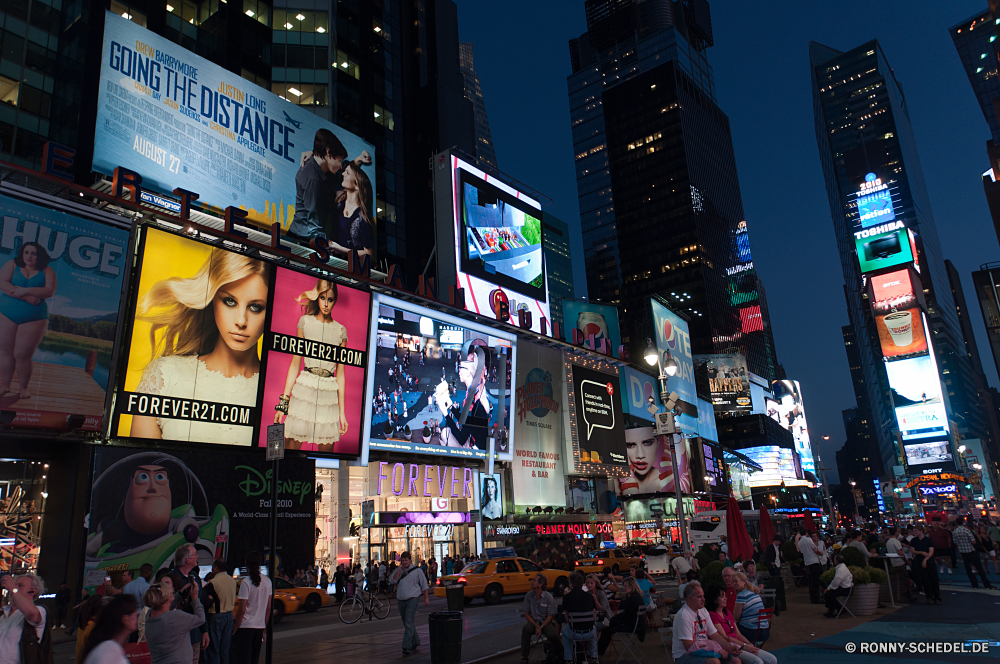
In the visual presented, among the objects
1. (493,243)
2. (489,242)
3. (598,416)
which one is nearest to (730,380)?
(598,416)

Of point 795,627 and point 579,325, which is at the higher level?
point 579,325

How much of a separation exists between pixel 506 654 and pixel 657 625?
4092 millimetres

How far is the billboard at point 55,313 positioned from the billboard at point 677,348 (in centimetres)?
5794

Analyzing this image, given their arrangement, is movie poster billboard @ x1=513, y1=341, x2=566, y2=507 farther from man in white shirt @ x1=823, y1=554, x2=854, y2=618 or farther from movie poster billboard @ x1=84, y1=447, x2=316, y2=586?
man in white shirt @ x1=823, y1=554, x2=854, y2=618

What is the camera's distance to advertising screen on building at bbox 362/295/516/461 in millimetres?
37312

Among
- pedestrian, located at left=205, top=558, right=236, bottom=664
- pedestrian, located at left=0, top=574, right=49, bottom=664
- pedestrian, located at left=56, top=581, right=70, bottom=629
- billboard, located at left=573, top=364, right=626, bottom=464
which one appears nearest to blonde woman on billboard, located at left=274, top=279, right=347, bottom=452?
pedestrian, located at left=56, top=581, right=70, bottom=629

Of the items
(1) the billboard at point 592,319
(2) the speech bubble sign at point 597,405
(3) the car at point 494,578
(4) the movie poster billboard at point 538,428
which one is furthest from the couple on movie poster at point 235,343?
(1) the billboard at point 592,319

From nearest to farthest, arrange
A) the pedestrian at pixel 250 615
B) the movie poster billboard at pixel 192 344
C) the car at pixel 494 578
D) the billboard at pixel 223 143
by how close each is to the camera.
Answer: the pedestrian at pixel 250 615 → the car at pixel 494 578 → the movie poster billboard at pixel 192 344 → the billboard at pixel 223 143

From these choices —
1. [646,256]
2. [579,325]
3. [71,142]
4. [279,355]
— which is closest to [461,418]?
[279,355]

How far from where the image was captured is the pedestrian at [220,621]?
384 inches

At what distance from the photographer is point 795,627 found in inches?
547

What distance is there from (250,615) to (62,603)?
58.6 feet

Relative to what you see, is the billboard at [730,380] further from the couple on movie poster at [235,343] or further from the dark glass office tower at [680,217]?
the couple on movie poster at [235,343]

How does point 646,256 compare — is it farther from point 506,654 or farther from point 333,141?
point 506,654
